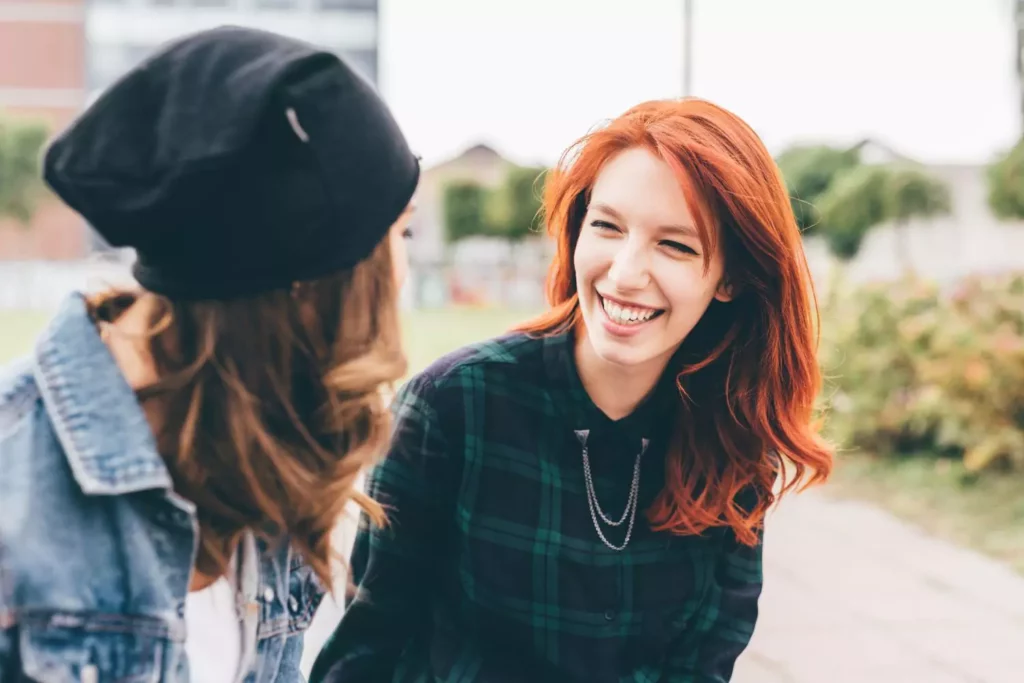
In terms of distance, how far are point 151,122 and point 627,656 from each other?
4.44 feet

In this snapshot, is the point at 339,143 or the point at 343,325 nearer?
the point at 339,143

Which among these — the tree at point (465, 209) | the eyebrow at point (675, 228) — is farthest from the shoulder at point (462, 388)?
the tree at point (465, 209)

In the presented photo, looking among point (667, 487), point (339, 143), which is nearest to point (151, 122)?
point (339, 143)

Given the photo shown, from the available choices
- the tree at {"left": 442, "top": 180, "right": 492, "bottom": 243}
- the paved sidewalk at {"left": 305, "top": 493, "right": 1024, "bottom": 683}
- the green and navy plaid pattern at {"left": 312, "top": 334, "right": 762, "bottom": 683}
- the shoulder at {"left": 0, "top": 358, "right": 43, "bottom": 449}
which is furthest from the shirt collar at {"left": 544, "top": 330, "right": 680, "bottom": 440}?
the tree at {"left": 442, "top": 180, "right": 492, "bottom": 243}

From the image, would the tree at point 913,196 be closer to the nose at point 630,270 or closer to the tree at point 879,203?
the tree at point 879,203

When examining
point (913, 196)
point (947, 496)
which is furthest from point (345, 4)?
point (947, 496)

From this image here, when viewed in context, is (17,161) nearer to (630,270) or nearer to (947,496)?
(947,496)

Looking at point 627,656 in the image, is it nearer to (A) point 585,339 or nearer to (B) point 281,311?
(A) point 585,339

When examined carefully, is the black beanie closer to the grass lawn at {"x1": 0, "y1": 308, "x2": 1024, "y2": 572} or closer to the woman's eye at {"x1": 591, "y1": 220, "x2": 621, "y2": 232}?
the woman's eye at {"x1": 591, "y1": 220, "x2": 621, "y2": 232}

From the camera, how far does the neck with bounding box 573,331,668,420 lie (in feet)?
6.84

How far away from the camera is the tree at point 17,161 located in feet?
134

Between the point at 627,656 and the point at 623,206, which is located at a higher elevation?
the point at 623,206

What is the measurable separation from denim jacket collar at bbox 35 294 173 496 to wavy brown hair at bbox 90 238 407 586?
0.05 metres

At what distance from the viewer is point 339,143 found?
4.04 feet
